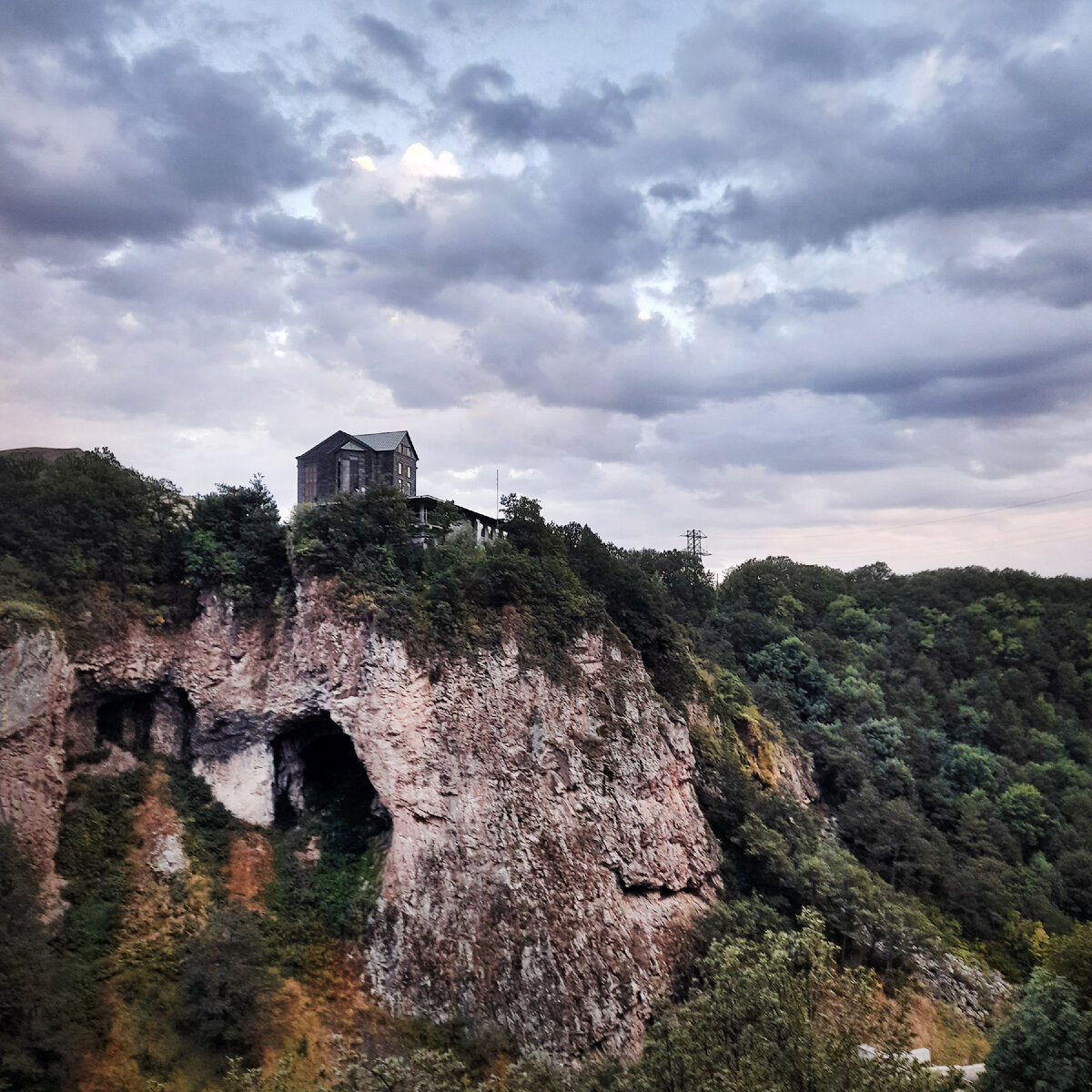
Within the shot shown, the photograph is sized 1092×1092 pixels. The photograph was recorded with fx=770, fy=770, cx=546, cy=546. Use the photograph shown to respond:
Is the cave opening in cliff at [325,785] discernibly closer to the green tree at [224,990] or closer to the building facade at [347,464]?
the green tree at [224,990]

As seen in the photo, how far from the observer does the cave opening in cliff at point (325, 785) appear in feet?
80.0

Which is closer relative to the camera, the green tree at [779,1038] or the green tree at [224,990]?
the green tree at [779,1038]

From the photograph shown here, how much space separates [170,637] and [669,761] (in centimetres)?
1745

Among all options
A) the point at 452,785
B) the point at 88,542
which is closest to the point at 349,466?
the point at 88,542

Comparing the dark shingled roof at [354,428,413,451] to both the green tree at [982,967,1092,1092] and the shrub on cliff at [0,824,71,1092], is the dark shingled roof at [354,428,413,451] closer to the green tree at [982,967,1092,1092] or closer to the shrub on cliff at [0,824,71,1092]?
the shrub on cliff at [0,824,71,1092]

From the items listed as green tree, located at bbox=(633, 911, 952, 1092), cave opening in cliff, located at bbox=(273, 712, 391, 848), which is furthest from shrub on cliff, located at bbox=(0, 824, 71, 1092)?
green tree, located at bbox=(633, 911, 952, 1092)

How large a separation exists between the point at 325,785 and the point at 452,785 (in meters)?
4.81

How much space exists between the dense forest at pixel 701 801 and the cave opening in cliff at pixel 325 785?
368 mm

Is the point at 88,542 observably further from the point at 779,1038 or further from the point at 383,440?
the point at 779,1038

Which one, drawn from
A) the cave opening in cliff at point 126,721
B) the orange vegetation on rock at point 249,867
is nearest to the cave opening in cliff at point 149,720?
the cave opening in cliff at point 126,721

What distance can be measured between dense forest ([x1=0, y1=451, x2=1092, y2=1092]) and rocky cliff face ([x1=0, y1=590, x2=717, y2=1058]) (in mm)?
938

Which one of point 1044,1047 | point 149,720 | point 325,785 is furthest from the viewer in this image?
point 325,785

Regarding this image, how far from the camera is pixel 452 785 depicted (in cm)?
2378

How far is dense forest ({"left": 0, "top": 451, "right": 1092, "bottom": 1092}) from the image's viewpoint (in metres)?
16.1
